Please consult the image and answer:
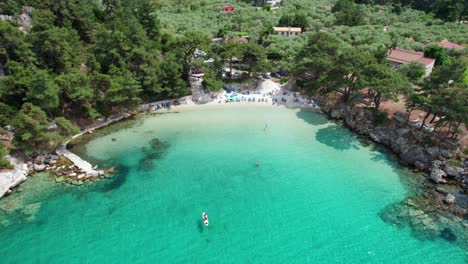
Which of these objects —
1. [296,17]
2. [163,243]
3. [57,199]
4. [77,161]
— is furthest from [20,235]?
[296,17]

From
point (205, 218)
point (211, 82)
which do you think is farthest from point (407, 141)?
point (211, 82)

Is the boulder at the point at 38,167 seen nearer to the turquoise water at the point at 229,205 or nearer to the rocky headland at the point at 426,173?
the turquoise water at the point at 229,205

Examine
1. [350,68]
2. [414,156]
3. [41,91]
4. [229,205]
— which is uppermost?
[350,68]

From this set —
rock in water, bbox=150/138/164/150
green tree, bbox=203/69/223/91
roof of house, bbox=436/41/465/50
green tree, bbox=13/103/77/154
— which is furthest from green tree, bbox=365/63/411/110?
green tree, bbox=13/103/77/154

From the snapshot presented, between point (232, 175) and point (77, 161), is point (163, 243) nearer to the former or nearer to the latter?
point (232, 175)

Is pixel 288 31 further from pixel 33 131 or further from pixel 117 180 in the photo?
pixel 33 131

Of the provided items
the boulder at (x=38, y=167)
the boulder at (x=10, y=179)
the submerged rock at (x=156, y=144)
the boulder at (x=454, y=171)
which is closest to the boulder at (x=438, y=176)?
the boulder at (x=454, y=171)

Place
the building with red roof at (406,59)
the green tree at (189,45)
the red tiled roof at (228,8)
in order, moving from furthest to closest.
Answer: the red tiled roof at (228,8)
the building with red roof at (406,59)
the green tree at (189,45)
